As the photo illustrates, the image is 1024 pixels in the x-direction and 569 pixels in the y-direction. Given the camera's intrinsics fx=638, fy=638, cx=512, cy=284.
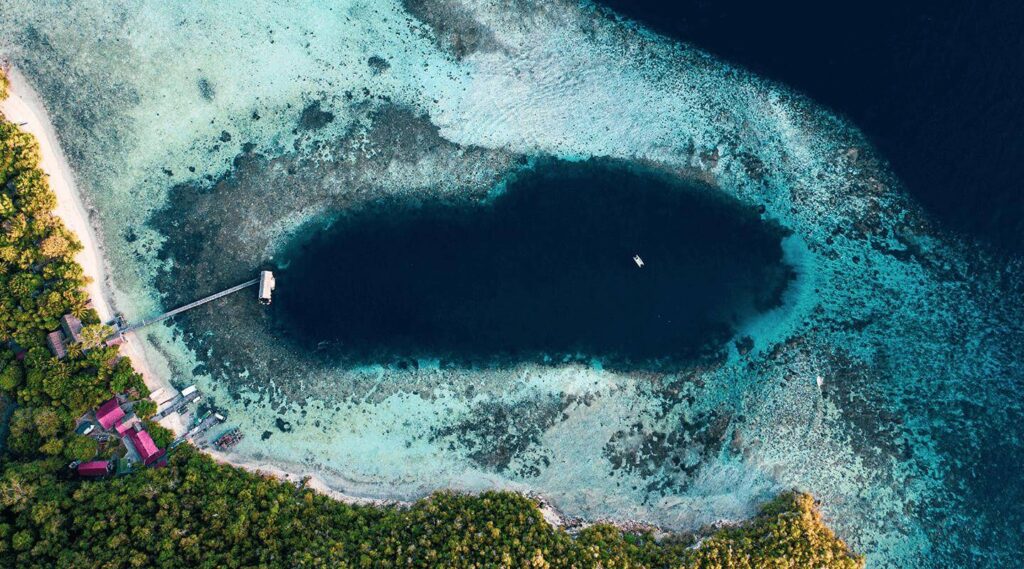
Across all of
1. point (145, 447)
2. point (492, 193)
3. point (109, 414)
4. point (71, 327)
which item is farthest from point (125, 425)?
point (492, 193)

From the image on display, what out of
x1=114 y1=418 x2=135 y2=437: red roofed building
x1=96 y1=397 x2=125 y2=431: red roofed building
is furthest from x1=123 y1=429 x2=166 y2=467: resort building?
x1=96 y1=397 x2=125 y2=431: red roofed building

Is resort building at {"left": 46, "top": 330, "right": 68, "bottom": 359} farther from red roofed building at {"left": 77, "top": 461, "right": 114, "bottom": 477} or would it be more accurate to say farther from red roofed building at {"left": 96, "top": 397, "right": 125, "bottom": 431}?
red roofed building at {"left": 77, "top": 461, "right": 114, "bottom": 477}

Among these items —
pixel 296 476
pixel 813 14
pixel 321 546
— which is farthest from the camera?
pixel 813 14

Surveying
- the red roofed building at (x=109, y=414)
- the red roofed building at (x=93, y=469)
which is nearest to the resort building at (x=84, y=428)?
the red roofed building at (x=109, y=414)

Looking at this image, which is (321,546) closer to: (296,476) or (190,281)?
(296,476)

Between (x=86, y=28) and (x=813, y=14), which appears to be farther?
(x=813, y=14)

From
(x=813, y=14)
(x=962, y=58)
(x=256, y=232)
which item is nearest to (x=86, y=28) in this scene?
(x=256, y=232)

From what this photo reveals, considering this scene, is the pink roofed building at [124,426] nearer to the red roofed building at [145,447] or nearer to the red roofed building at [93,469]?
the red roofed building at [145,447]
